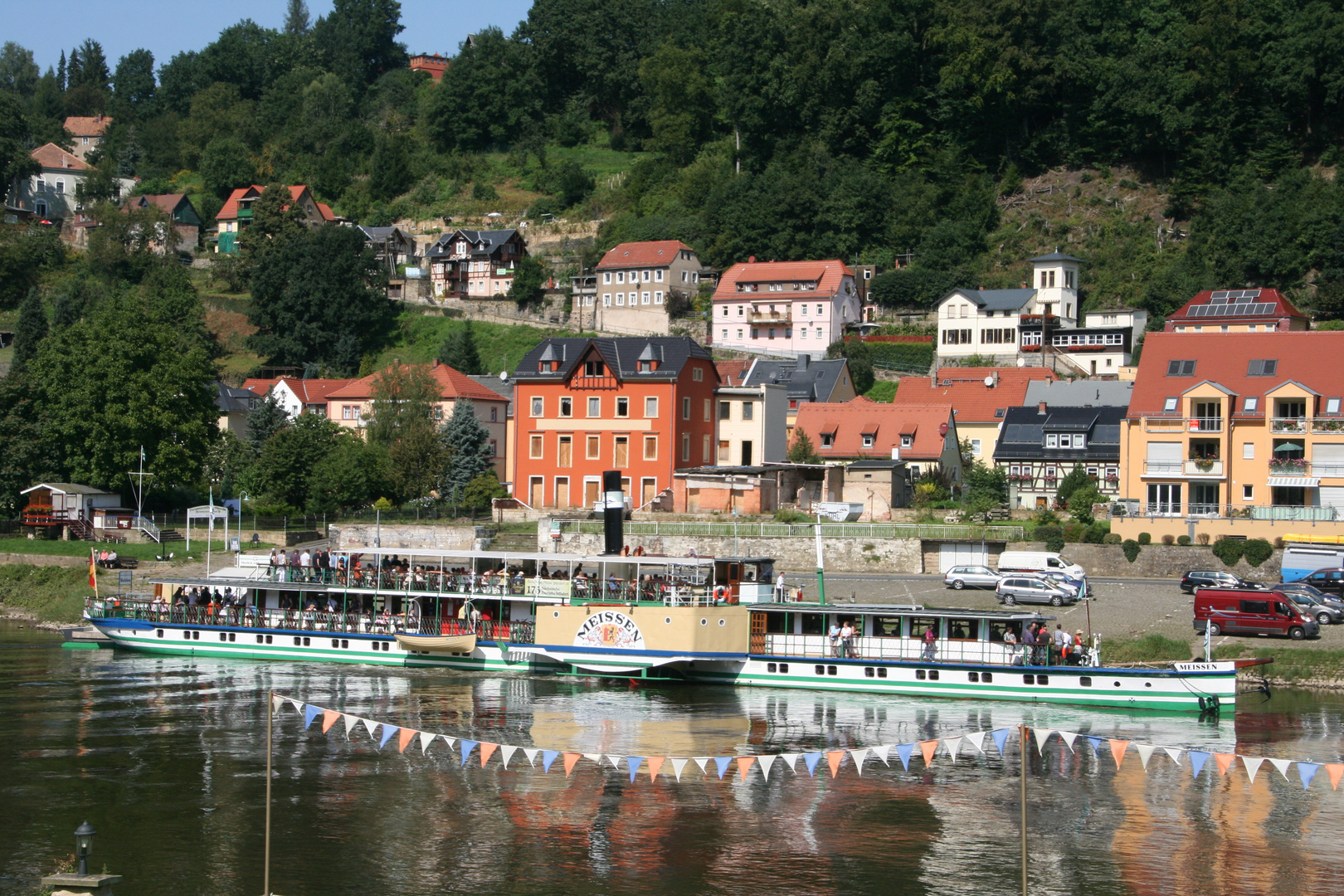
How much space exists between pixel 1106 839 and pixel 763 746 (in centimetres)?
846

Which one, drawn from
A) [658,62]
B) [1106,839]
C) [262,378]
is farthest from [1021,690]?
[658,62]

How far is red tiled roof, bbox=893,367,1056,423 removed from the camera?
74.6 metres

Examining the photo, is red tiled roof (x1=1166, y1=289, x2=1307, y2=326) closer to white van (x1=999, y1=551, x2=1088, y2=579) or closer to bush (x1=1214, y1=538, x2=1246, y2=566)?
bush (x1=1214, y1=538, x2=1246, y2=566)

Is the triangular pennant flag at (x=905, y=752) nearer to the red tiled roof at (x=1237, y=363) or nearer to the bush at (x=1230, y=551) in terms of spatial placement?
the bush at (x=1230, y=551)

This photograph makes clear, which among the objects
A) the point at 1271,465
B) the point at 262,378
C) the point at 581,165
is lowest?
the point at 1271,465

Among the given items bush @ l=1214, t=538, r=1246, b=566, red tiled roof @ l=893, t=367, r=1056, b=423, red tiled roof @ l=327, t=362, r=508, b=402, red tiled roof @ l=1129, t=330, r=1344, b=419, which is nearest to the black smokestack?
bush @ l=1214, t=538, r=1246, b=566

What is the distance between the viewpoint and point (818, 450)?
70000 mm

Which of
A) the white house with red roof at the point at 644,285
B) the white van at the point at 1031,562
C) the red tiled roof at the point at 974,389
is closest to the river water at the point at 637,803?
the white van at the point at 1031,562

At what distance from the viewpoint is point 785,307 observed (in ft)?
306

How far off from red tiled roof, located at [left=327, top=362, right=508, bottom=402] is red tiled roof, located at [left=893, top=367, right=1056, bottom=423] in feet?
78.0

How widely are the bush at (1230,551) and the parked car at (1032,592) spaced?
6.93m

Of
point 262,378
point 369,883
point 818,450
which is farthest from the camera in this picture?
point 262,378

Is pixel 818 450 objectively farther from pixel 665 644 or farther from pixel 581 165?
pixel 581 165

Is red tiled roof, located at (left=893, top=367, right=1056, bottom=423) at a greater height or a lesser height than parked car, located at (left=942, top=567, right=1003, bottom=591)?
greater
